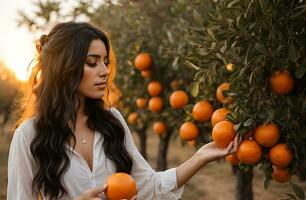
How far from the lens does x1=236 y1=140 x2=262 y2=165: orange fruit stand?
231 cm

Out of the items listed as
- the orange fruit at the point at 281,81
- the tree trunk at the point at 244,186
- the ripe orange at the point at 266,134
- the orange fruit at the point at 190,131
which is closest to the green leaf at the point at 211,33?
the orange fruit at the point at 281,81

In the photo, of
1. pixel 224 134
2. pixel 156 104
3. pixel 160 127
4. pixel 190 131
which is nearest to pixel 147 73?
pixel 156 104

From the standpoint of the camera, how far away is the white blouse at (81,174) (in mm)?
2230

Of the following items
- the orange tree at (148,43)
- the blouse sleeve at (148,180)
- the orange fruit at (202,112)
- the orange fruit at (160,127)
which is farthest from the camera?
the orange fruit at (160,127)

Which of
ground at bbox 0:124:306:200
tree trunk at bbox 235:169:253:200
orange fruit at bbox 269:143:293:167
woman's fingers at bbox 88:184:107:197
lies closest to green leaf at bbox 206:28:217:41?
orange fruit at bbox 269:143:293:167

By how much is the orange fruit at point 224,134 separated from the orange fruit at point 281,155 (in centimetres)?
23

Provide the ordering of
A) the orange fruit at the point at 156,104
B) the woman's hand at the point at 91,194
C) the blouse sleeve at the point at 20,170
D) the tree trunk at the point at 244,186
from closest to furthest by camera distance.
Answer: the woman's hand at the point at 91,194
the blouse sleeve at the point at 20,170
the tree trunk at the point at 244,186
the orange fruit at the point at 156,104

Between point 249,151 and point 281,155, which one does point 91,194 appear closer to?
point 249,151

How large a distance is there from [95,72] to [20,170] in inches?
23.2

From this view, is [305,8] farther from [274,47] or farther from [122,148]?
[122,148]

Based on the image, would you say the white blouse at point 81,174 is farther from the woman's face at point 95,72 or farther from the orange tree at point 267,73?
the orange tree at point 267,73

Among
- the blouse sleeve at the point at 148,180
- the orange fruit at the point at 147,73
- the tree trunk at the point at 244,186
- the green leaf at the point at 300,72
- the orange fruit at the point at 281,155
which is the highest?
the green leaf at the point at 300,72

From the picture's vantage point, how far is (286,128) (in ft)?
7.99

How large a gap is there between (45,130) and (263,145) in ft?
3.61
